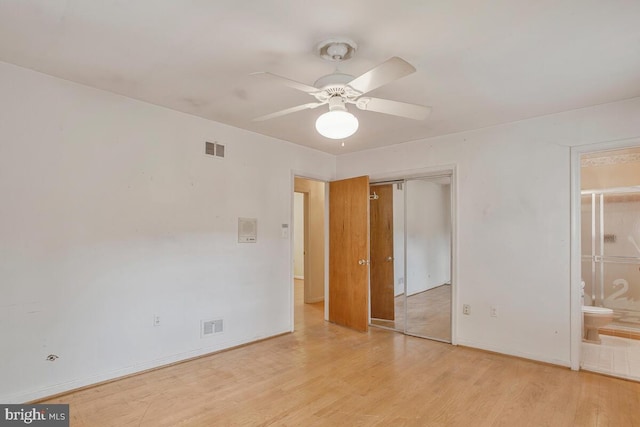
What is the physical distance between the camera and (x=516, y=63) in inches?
93.3

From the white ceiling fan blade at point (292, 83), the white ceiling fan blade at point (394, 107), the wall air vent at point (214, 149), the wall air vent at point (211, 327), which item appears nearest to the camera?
the white ceiling fan blade at point (292, 83)

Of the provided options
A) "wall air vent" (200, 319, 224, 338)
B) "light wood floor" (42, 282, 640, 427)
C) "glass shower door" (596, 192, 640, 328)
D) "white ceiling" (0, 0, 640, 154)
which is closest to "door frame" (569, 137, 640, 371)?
"light wood floor" (42, 282, 640, 427)

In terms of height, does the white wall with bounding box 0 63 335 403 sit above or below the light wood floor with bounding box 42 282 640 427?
above

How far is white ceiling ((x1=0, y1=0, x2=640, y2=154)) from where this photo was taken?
1.81 meters

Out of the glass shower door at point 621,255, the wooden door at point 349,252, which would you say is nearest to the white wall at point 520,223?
the wooden door at point 349,252

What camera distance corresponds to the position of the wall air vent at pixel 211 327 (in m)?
3.54

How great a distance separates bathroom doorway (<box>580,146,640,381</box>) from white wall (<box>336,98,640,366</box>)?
0.87 metres

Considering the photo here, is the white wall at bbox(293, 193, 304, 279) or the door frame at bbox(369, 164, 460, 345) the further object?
the white wall at bbox(293, 193, 304, 279)

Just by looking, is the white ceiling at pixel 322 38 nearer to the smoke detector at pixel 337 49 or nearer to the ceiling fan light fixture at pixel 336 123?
the smoke detector at pixel 337 49

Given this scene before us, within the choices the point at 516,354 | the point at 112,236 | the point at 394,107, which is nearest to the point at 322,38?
the point at 394,107

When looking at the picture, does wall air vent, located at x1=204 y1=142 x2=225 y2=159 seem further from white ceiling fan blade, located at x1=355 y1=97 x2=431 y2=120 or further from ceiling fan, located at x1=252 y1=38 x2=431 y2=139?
white ceiling fan blade, located at x1=355 y1=97 x2=431 y2=120

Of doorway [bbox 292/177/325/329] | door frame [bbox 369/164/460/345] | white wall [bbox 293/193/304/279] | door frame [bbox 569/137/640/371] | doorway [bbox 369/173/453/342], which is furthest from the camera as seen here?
white wall [bbox 293/193/304/279]

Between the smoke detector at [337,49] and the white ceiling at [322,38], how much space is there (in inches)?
1.9

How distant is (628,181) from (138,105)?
5.58 metres
